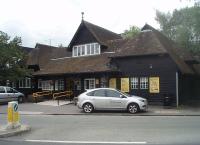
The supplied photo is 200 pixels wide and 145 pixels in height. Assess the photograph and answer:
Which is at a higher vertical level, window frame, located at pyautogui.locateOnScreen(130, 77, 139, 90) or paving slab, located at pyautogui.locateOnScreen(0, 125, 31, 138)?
window frame, located at pyautogui.locateOnScreen(130, 77, 139, 90)

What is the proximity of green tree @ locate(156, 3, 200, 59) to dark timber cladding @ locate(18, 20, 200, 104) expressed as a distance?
11.5ft

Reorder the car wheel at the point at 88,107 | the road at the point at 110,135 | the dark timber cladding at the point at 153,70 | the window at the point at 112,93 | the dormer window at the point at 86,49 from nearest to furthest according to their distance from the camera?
the road at the point at 110,135 → the window at the point at 112,93 → the car wheel at the point at 88,107 → the dark timber cladding at the point at 153,70 → the dormer window at the point at 86,49

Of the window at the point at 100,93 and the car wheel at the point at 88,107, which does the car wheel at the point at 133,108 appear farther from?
the car wheel at the point at 88,107

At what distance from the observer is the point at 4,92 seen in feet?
112

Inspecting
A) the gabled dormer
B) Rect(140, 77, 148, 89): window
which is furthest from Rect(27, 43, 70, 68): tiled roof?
Rect(140, 77, 148, 89): window

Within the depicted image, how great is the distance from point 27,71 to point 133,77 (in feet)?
41.4

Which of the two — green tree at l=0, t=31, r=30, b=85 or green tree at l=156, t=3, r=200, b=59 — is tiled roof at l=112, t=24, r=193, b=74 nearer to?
green tree at l=156, t=3, r=200, b=59

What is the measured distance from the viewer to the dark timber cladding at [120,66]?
97.9 ft

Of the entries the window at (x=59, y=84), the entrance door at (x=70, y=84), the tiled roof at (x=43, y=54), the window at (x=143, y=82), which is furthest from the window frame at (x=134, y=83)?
the tiled roof at (x=43, y=54)

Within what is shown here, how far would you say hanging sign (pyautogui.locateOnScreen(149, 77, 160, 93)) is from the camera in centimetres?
2998

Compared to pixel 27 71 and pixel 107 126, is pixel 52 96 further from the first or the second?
pixel 107 126

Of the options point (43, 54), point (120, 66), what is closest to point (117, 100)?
point (120, 66)

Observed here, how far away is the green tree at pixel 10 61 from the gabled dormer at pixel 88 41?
215 inches

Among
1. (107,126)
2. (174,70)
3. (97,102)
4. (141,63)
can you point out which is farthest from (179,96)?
(107,126)
